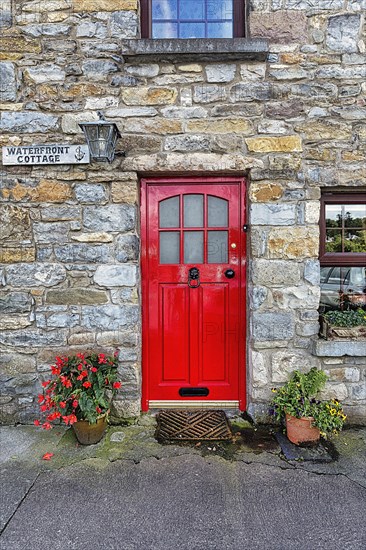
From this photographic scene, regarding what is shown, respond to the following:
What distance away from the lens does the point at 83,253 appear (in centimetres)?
317

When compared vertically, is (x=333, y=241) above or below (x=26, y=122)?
below

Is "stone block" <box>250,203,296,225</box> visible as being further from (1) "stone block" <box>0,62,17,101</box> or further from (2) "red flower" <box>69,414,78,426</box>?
(1) "stone block" <box>0,62,17,101</box>

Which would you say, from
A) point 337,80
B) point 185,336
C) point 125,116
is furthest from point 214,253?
point 337,80

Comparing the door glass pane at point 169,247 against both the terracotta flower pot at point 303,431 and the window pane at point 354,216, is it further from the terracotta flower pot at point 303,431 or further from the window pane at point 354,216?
the terracotta flower pot at point 303,431

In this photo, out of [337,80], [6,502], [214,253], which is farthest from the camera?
[214,253]

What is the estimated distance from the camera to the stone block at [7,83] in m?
3.11

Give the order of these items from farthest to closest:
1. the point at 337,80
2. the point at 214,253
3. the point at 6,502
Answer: the point at 214,253
the point at 337,80
the point at 6,502

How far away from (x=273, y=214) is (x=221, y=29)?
5.74 ft

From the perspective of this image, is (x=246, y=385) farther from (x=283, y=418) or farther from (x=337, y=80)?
(x=337, y=80)

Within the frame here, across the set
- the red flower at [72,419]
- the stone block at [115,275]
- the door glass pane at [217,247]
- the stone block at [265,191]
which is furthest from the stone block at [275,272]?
the red flower at [72,419]

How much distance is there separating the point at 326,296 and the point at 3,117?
131 inches

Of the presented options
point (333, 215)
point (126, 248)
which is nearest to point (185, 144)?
point (126, 248)

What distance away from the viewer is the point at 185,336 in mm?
3393

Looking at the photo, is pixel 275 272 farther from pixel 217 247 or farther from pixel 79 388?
pixel 79 388
